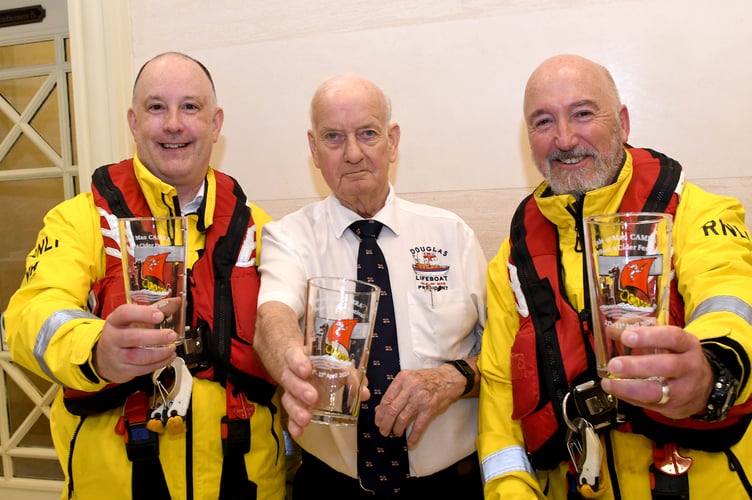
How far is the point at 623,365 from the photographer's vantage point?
117cm

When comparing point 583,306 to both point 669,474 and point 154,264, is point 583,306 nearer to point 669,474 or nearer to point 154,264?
point 669,474

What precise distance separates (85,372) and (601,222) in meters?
1.37

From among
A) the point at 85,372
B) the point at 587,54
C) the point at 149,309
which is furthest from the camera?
the point at 587,54

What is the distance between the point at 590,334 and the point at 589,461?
0.36 meters

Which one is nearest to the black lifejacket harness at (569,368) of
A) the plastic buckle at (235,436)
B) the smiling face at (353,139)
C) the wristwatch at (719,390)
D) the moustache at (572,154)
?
the moustache at (572,154)

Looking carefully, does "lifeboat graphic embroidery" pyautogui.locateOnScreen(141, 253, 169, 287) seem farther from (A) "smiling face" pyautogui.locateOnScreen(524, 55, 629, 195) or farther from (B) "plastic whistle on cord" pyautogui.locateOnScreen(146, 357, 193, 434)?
(A) "smiling face" pyautogui.locateOnScreen(524, 55, 629, 195)

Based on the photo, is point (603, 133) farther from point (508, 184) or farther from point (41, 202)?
point (41, 202)

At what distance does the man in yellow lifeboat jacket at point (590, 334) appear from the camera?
152 centimetres

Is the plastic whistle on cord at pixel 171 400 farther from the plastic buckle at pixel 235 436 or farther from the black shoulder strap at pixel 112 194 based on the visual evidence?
the black shoulder strap at pixel 112 194

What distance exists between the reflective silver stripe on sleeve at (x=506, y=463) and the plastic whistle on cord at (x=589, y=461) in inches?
7.3

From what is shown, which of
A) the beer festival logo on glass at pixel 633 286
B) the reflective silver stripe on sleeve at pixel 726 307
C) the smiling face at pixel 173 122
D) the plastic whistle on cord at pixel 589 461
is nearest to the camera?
the beer festival logo on glass at pixel 633 286

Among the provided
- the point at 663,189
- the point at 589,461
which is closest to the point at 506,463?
the point at 589,461

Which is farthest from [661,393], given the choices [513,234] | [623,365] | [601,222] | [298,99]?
[298,99]

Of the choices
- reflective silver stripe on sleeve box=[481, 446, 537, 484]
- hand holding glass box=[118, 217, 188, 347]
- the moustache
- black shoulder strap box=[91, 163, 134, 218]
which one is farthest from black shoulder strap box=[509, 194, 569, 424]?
black shoulder strap box=[91, 163, 134, 218]
